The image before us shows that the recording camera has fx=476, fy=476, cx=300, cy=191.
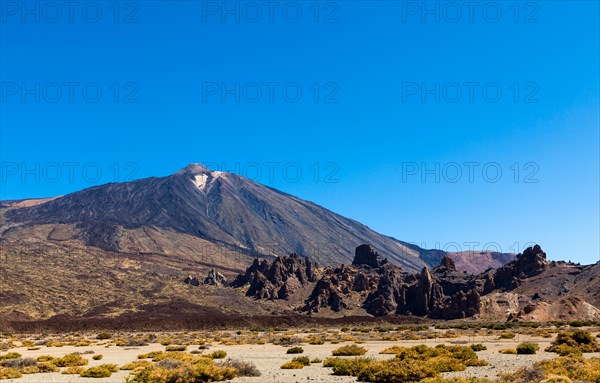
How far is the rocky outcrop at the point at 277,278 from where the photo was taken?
126 meters

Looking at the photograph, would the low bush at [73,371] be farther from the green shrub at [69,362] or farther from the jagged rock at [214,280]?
the jagged rock at [214,280]

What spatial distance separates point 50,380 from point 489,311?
88711 millimetres

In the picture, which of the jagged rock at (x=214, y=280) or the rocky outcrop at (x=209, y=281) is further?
the jagged rock at (x=214, y=280)

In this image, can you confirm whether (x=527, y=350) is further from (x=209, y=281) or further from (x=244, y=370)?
(x=209, y=281)

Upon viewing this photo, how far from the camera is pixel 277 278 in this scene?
13200cm

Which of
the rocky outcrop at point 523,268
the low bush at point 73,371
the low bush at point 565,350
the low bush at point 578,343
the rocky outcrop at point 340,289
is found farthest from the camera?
the rocky outcrop at point 340,289

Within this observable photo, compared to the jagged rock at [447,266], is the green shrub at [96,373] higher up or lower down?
lower down

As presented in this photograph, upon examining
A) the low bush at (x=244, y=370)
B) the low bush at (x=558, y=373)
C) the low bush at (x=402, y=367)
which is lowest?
the low bush at (x=244, y=370)

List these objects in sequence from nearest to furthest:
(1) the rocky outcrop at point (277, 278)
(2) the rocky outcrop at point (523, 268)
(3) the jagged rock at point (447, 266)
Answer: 1. (2) the rocky outcrop at point (523, 268)
2. (1) the rocky outcrop at point (277, 278)
3. (3) the jagged rock at point (447, 266)

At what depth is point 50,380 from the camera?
69.4ft

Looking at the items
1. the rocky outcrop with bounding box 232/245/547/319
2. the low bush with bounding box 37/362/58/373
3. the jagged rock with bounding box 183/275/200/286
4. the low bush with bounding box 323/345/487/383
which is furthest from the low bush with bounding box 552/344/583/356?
the jagged rock with bounding box 183/275/200/286

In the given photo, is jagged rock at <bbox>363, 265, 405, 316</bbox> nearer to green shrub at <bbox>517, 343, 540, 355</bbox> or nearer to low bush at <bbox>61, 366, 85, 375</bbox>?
green shrub at <bbox>517, 343, 540, 355</bbox>

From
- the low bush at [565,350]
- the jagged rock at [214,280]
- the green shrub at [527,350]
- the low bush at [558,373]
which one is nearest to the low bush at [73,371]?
the low bush at [558,373]

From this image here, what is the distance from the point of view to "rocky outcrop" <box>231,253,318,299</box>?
414 feet
